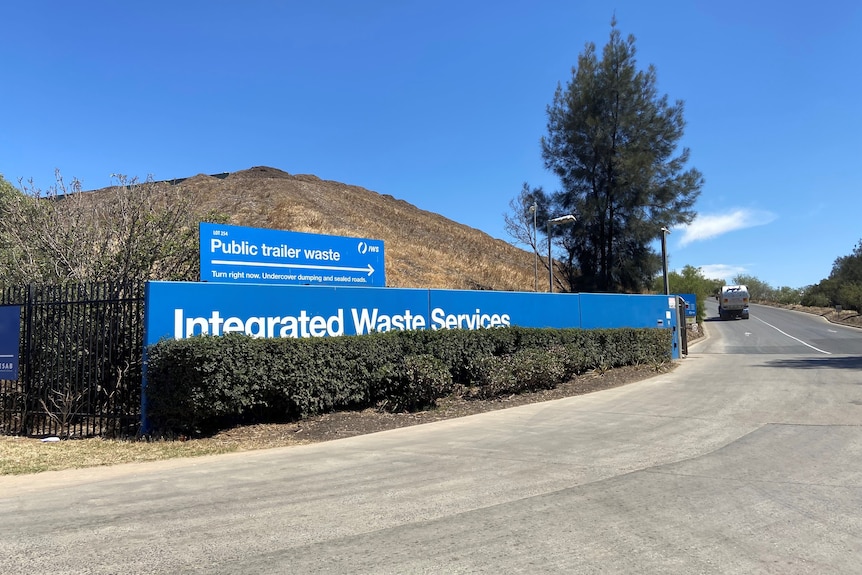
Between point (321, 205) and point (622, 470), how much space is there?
42.1m

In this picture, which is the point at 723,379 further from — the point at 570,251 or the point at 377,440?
the point at 570,251

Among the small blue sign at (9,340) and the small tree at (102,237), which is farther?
the small tree at (102,237)

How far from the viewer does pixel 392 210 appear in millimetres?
56969

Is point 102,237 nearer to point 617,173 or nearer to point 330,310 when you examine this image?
point 330,310

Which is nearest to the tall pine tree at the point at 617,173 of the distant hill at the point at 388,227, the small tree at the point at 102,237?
the distant hill at the point at 388,227

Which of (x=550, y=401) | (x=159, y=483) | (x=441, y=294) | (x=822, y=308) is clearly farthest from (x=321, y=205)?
(x=822, y=308)

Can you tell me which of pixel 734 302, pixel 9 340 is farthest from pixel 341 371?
pixel 734 302

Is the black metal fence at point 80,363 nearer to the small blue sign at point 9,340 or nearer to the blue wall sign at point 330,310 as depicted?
the small blue sign at point 9,340

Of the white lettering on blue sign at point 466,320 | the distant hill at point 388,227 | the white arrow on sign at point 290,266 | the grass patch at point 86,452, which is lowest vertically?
the grass patch at point 86,452

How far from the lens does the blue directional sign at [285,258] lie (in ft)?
36.6

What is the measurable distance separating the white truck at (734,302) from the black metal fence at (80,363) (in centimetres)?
6186

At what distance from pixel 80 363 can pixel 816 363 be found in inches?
791


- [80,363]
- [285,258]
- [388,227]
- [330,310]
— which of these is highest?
[388,227]

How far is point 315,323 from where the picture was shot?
419 inches
